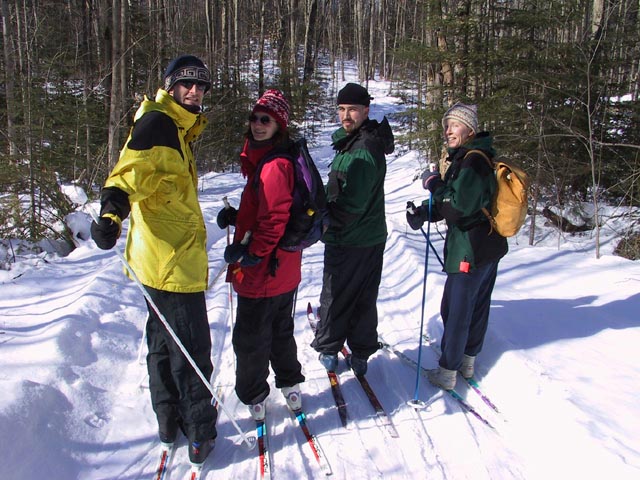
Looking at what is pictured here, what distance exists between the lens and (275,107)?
2605mm

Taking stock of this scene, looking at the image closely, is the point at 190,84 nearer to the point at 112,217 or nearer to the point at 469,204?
the point at 112,217

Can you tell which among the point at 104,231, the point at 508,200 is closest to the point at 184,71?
the point at 104,231

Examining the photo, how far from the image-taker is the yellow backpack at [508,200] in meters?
2.99

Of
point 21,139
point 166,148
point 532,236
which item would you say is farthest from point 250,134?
point 532,236

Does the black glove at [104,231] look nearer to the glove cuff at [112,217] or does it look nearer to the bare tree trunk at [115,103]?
the glove cuff at [112,217]

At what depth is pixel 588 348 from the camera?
12.4ft

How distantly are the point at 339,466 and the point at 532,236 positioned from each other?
8.83 m

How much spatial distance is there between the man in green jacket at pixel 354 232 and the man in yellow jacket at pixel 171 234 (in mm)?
1080

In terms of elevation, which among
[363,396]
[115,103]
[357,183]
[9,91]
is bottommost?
[363,396]

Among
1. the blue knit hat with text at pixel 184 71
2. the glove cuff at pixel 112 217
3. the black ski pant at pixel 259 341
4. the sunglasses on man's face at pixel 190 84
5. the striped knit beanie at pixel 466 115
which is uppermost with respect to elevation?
the blue knit hat with text at pixel 184 71

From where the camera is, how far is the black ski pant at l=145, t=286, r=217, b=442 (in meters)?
2.50

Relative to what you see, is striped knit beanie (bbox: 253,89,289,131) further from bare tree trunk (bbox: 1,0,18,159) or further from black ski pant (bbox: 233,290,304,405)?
bare tree trunk (bbox: 1,0,18,159)

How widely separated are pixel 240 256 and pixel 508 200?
1956 millimetres

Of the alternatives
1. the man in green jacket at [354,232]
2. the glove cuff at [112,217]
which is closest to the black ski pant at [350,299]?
the man in green jacket at [354,232]
